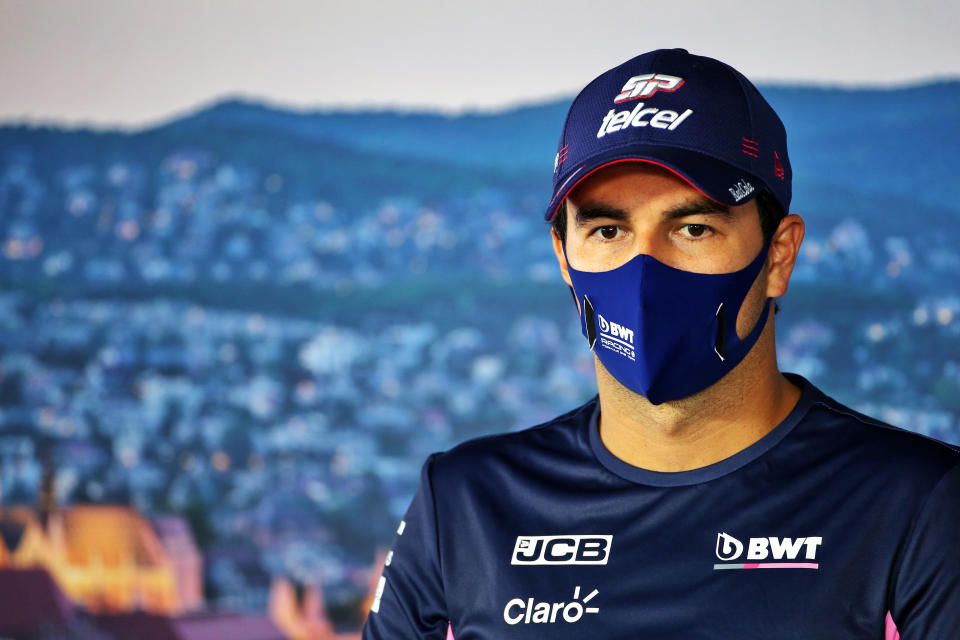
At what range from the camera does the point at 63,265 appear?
4445 mm

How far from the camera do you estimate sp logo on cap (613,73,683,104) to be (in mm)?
1296

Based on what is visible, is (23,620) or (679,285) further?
(23,620)

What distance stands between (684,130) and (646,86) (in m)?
0.08

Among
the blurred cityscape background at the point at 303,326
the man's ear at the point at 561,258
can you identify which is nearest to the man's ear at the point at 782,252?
the man's ear at the point at 561,258

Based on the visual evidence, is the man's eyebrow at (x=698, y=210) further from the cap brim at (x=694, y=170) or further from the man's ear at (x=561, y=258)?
the man's ear at (x=561, y=258)

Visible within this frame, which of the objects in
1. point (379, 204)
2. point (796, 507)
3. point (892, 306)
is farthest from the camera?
point (379, 204)

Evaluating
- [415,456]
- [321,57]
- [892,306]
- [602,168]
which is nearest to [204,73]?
[321,57]

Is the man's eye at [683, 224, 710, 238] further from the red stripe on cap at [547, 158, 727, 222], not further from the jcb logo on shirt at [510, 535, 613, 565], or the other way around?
the jcb logo on shirt at [510, 535, 613, 565]

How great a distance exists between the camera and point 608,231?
4.27 ft

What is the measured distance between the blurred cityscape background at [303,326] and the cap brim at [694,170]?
280 centimetres

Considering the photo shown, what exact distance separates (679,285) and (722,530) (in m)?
0.26

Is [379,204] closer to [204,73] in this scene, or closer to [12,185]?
[204,73]

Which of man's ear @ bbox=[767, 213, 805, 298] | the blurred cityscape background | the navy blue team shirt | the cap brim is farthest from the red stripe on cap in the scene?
the blurred cityscape background

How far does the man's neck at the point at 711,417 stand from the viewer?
130cm
